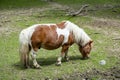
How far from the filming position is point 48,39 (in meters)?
9.53

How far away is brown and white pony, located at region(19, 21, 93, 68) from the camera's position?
929cm

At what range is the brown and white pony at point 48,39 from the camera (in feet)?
30.5

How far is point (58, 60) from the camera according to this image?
995cm

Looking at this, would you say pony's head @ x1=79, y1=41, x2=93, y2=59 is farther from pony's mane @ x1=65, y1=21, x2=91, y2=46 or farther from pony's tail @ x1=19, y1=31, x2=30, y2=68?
pony's tail @ x1=19, y1=31, x2=30, y2=68

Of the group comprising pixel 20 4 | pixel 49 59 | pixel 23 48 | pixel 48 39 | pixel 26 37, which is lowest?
pixel 49 59

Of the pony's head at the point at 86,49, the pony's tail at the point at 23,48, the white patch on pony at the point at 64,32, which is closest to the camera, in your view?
the pony's tail at the point at 23,48

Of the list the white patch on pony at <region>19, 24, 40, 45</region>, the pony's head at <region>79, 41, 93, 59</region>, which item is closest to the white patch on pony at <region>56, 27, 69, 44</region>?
the pony's head at <region>79, 41, 93, 59</region>

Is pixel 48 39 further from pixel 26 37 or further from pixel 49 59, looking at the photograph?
pixel 49 59

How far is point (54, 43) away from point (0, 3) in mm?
13905

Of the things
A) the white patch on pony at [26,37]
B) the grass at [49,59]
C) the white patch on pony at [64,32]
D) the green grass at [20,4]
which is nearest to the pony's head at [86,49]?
the grass at [49,59]

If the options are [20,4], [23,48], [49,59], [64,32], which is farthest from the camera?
[20,4]

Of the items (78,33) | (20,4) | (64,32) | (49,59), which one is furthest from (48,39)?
(20,4)

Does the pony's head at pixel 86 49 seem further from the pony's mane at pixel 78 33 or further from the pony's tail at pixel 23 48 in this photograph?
the pony's tail at pixel 23 48

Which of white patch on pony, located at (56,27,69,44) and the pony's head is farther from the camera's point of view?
the pony's head
